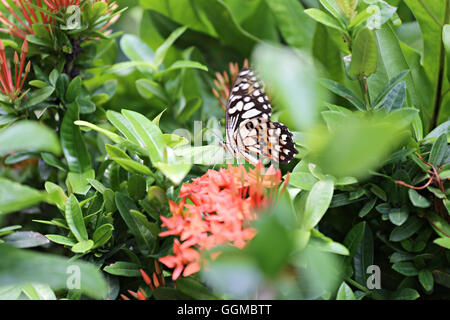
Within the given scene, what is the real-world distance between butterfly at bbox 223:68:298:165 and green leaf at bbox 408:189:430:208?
5.8 inches

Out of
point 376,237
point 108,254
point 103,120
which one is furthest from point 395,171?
point 103,120

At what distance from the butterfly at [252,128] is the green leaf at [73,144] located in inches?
8.3

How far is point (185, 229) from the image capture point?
15.4 inches

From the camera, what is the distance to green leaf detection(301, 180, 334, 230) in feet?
1.34

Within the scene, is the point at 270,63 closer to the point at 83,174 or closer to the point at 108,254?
the point at 108,254

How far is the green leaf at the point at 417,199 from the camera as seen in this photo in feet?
1.51

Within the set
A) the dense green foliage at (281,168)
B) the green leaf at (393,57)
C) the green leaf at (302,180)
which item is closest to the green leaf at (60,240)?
the dense green foliage at (281,168)

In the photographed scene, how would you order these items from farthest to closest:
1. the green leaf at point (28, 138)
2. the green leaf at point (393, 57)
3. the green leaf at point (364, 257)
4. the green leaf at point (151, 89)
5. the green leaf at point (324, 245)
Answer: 1. the green leaf at point (151, 89)
2. the green leaf at point (393, 57)
3. the green leaf at point (364, 257)
4. the green leaf at point (324, 245)
5. the green leaf at point (28, 138)

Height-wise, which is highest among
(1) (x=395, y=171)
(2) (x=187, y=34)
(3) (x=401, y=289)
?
(2) (x=187, y=34)

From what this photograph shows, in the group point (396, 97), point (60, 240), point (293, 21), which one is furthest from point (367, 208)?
point (293, 21)

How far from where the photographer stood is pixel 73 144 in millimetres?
621

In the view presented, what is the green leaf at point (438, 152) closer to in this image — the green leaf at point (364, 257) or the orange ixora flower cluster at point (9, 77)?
the green leaf at point (364, 257)

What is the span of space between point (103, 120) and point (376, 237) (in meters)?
0.46

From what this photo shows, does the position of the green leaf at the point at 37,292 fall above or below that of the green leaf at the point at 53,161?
below
